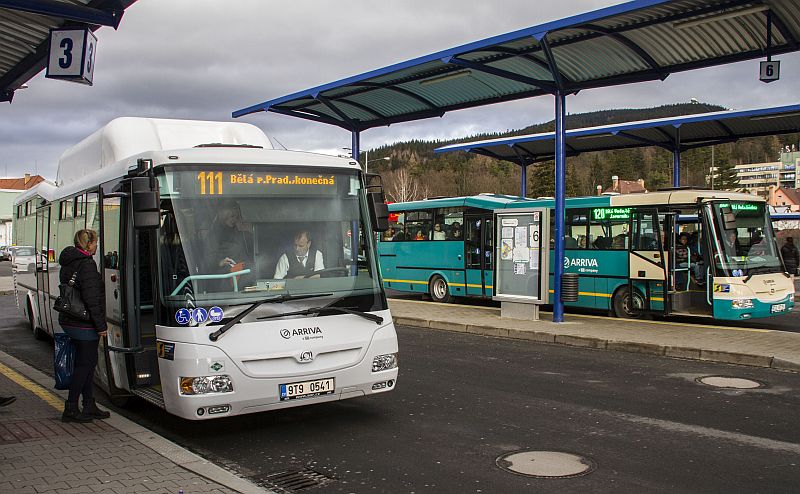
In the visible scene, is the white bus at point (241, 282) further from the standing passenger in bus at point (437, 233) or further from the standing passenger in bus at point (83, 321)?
the standing passenger in bus at point (437, 233)

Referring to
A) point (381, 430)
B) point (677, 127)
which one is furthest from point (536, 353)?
point (677, 127)

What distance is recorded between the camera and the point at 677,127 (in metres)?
21.2

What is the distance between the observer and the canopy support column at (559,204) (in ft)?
49.9

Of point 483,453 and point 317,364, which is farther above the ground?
point 317,364

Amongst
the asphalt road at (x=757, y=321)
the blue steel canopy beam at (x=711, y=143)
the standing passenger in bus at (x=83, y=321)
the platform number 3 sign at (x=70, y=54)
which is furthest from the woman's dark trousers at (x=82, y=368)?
the blue steel canopy beam at (x=711, y=143)

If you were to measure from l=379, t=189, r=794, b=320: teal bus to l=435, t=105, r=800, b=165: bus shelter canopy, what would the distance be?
4.35m

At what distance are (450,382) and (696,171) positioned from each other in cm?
9884

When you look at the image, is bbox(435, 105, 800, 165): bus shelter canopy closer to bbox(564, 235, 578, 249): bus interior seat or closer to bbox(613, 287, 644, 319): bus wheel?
bbox(564, 235, 578, 249): bus interior seat

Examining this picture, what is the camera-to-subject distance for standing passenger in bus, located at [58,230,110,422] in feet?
23.9

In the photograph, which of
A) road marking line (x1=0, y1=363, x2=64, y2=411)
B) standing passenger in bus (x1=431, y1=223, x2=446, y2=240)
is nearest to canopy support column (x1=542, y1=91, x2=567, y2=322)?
standing passenger in bus (x1=431, y1=223, x2=446, y2=240)

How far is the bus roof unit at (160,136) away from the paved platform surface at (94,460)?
3.19 meters

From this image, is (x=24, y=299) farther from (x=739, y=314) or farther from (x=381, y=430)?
(x=739, y=314)

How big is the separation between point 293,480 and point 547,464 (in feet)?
6.87

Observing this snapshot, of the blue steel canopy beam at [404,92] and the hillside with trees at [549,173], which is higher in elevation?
the hillside with trees at [549,173]
